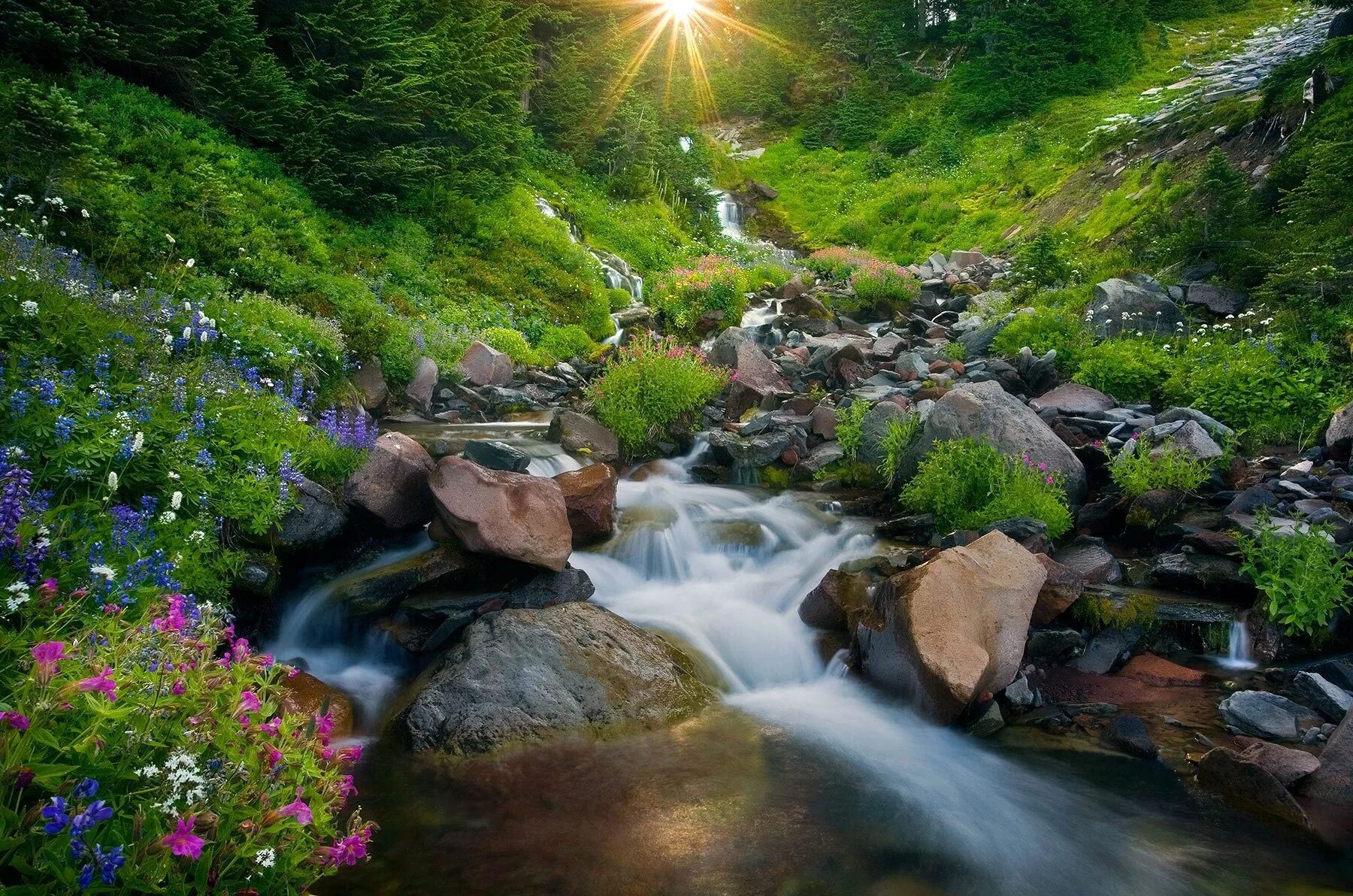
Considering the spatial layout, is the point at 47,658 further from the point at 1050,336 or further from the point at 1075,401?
the point at 1050,336

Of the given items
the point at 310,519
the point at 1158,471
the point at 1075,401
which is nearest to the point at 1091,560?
the point at 1158,471

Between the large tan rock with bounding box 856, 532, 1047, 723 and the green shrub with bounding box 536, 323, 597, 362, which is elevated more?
the large tan rock with bounding box 856, 532, 1047, 723

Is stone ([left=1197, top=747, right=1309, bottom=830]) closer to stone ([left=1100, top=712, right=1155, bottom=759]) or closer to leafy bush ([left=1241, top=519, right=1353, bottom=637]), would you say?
stone ([left=1100, top=712, right=1155, bottom=759])

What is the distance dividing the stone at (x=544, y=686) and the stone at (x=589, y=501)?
66.4 inches

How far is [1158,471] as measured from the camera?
8375mm

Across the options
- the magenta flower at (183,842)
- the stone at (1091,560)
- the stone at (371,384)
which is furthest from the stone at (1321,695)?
the stone at (371,384)

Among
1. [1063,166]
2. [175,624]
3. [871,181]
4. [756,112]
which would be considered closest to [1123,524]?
[175,624]

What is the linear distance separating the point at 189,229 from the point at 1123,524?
12.6 meters

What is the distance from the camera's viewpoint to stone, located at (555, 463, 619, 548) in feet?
27.1

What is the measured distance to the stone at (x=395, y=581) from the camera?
692cm

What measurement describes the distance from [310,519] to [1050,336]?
1199 cm

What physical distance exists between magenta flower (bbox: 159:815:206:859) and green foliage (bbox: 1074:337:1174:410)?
12.1 metres

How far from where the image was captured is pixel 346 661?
676 centimetres

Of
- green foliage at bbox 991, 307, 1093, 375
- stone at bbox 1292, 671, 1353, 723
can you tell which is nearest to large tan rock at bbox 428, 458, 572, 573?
stone at bbox 1292, 671, 1353, 723
